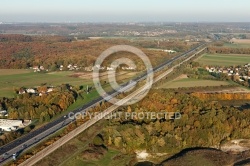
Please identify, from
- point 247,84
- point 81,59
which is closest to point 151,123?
point 247,84

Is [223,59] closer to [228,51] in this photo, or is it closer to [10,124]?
[228,51]

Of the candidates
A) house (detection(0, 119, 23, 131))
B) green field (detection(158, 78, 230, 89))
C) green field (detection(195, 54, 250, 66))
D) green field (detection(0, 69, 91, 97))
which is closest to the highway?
house (detection(0, 119, 23, 131))

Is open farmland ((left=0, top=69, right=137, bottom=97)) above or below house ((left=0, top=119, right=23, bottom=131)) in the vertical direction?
above

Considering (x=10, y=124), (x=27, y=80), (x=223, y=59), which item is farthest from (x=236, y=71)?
(x=10, y=124)

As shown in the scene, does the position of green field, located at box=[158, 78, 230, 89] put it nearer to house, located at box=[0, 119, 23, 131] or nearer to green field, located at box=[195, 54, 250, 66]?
green field, located at box=[195, 54, 250, 66]

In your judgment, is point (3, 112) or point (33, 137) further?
point (3, 112)

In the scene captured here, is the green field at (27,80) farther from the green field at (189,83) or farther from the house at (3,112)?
the green field at (189,83)
